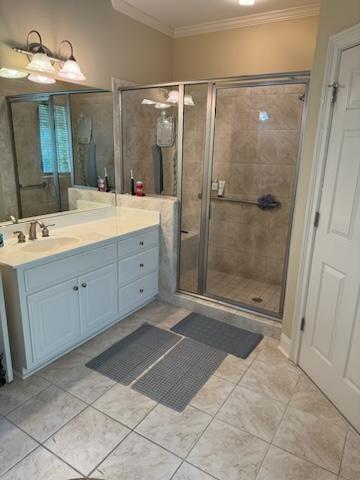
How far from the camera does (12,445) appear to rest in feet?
5.52

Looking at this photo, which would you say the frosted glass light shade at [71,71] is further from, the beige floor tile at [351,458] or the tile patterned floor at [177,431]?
the beige floor tile at [351,458]

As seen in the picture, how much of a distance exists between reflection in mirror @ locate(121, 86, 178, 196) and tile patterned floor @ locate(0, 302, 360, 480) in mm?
1820

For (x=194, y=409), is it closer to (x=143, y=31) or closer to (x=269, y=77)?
(x=269, y=77)

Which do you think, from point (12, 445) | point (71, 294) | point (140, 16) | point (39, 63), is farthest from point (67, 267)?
point (140, 16)

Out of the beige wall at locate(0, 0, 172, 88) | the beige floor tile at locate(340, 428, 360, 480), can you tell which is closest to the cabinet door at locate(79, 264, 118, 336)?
the beige wall at locate(0, 0, 172, 88)

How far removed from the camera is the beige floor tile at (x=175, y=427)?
172 cm

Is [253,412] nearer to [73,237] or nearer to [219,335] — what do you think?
[219,335]

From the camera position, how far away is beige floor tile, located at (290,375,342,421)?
6.39 feet

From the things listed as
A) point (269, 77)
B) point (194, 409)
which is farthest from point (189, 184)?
point (194, 409)

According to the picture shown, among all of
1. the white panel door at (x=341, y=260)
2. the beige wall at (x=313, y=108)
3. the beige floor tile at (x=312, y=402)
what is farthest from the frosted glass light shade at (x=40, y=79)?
the beige floor tile at (x=312, y=402)

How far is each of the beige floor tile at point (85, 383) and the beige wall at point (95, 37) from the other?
85.9 inches

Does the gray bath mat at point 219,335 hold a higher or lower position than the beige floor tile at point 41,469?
higher

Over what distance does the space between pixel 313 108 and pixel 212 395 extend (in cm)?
193

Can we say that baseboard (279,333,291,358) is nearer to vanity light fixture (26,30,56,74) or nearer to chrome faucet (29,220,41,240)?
chrome faucet (29,220,41,240)
